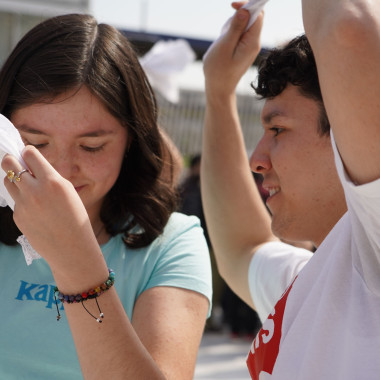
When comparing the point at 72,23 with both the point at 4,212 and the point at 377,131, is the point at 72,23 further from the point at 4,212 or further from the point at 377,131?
the point at 377,131

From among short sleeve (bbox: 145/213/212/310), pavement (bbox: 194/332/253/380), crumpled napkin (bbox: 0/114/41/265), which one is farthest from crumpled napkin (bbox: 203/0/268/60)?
pavement (bbox: 194/332/253/380)

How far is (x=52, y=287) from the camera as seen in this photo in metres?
1.77

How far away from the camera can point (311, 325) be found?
1.12 metres

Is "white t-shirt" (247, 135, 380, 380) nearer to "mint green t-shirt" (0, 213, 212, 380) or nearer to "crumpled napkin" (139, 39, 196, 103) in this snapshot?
"mint green t-shirt" (0, 213, 212, 380)

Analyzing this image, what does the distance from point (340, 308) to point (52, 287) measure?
36.2 inches

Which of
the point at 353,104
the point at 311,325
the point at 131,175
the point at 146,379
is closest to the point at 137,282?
the point at 131,175

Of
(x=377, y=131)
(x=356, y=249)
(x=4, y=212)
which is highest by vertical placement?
(x=377, y=131)

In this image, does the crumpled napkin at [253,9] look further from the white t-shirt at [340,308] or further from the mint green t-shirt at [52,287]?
the white t-shirt at [340,308]

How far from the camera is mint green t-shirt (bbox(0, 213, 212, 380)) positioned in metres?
1.67

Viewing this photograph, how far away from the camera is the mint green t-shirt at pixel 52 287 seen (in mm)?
1672

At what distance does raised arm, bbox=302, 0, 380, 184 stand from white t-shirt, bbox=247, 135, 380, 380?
0.15ft

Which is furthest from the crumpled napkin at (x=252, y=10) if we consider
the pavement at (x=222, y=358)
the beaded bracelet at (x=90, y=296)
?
the pavement at (x=222, y=358)

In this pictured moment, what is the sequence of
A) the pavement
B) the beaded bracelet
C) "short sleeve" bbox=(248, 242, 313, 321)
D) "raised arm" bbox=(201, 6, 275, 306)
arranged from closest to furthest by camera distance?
the beaded bracelet → "short sleeve" bbox=(248, 242, 313, 321) → "raised arm" bbox=(201, 6, 275, 306) → the pavement

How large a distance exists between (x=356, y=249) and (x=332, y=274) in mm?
58
